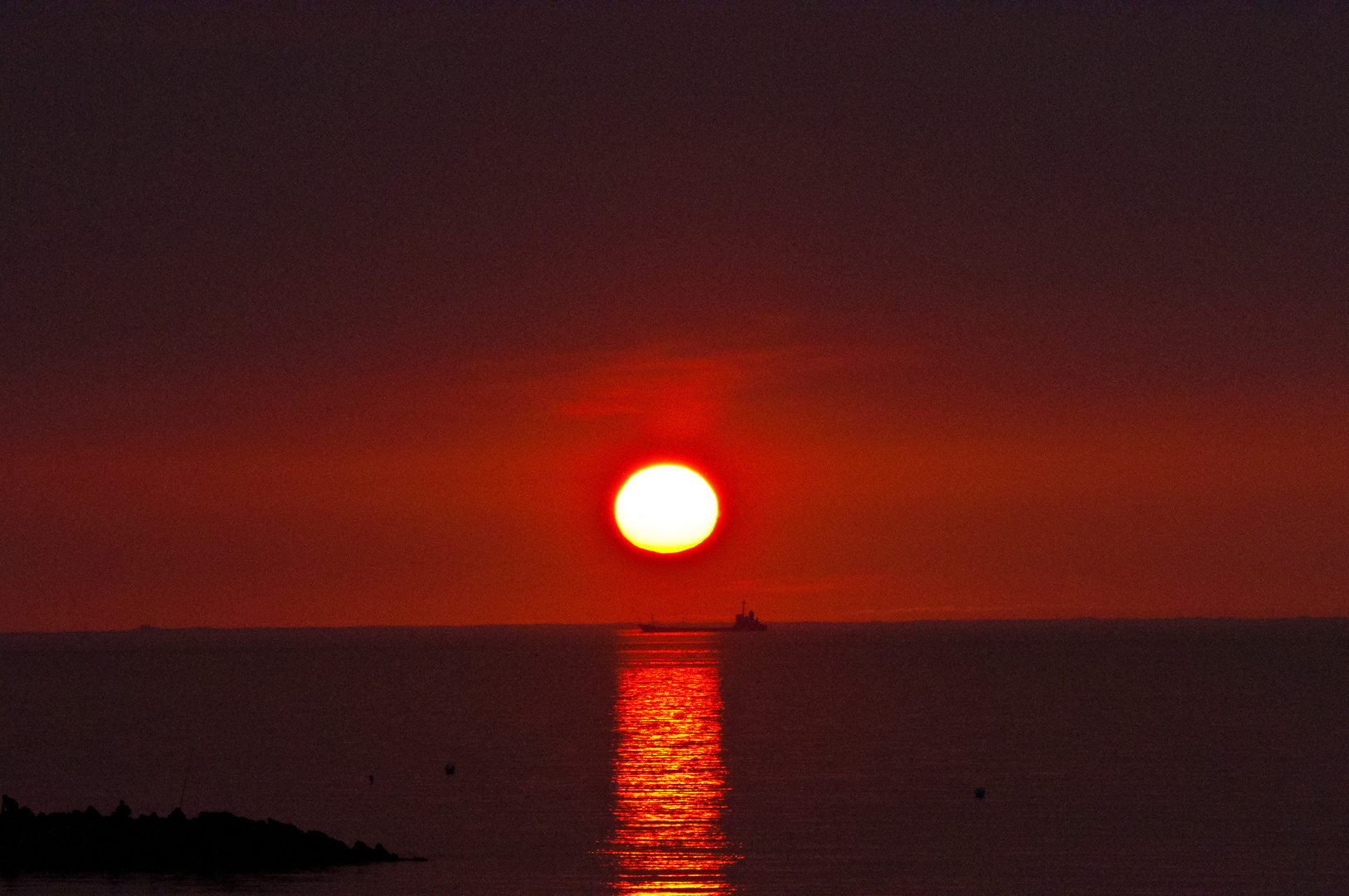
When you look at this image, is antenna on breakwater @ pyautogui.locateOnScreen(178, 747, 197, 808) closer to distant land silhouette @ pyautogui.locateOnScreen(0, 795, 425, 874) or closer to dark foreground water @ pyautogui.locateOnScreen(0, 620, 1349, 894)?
dark foreground water @ pyautogui.locateOnScreen(0, 620, 1349, 894)

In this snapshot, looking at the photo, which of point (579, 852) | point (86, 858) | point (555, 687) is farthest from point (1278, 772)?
point (555, 687)

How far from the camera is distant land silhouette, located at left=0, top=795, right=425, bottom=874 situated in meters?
56.0

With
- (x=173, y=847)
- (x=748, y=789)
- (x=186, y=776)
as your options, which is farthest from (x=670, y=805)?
(x=186, y=776)

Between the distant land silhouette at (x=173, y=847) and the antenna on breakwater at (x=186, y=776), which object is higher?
the antenna on breakwater at (x=186, y=776)

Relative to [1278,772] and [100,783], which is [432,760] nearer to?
[100,783]

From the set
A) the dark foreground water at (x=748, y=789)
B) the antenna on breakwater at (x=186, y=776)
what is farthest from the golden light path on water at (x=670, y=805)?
the antenna on breakwater at (x=186, y=776)

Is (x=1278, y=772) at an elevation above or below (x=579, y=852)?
above

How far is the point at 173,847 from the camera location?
5691cm

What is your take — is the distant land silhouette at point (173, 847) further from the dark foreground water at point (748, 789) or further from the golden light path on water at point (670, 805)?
the golden light path on water at point (670, 805)

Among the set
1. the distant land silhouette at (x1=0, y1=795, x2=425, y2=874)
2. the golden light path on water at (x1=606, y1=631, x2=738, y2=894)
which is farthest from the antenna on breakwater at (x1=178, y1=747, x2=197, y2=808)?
the golden light path on water at (x1=606, y1=631, x2=738, y2=894)

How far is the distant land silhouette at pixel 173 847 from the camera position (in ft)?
184

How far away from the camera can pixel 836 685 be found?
629 ft

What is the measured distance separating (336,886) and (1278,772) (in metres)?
59.9

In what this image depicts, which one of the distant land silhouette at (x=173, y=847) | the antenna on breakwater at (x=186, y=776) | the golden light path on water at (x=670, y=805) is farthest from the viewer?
the antenna on breakwater at (x=186, y=776)
